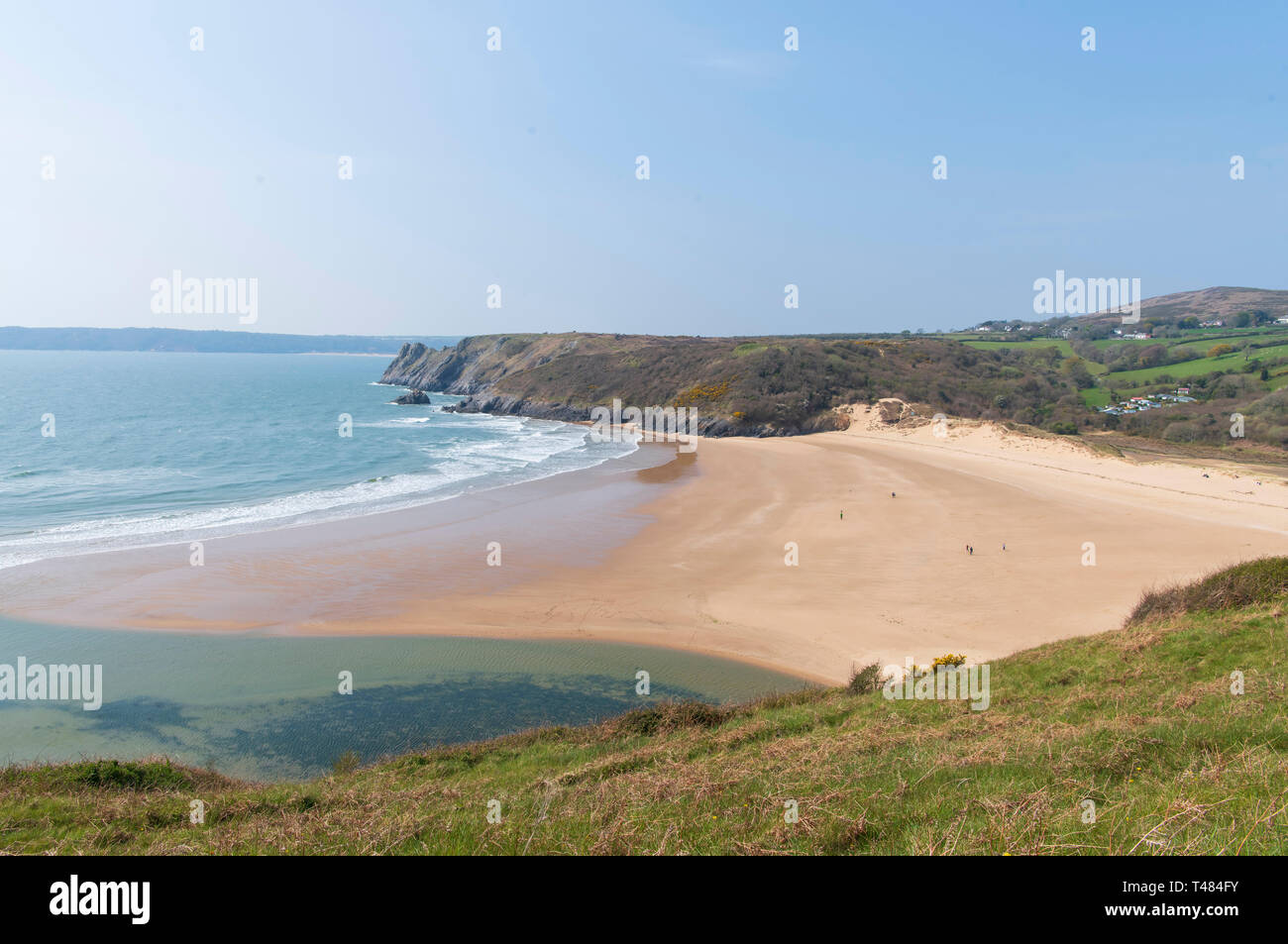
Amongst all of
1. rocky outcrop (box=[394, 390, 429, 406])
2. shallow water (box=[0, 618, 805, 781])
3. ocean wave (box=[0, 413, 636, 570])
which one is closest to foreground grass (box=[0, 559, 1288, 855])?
shallow water (box=[0, 618, 805, 781])

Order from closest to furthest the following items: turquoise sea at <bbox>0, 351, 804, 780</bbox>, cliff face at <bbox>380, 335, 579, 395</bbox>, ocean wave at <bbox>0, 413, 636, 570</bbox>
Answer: turquoise sea at <bbox>0, 351, 804, 780</bbox>
ocean wave at <bbox>0, 413, 636, 570</bbox>
cliff face at <bbox>380, 335, 579, 395</bbox>

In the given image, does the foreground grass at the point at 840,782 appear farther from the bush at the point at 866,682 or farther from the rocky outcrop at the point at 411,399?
the rocky outcrop at the point at 411,399

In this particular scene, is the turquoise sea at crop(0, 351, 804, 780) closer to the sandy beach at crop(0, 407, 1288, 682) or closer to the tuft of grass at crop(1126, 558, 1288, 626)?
the sandy beach at crop(0, 407, 1288, 682)

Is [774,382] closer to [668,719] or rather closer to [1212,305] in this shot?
[668,719]

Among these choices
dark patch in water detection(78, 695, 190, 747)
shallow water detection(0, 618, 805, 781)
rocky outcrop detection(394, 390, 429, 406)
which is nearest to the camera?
shallow water detection(0, 618, 805, 781)

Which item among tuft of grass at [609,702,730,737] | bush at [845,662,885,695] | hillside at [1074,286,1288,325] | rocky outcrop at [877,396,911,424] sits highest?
hillside at [1074,286,1288,325]
